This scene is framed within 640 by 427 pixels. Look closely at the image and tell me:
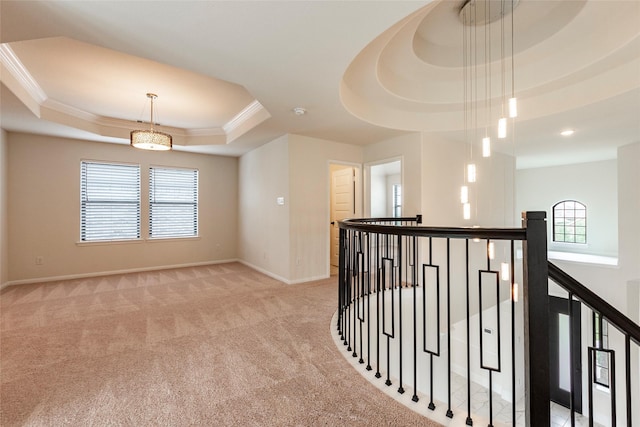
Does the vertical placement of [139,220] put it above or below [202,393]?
above

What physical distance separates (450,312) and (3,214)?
6773mm

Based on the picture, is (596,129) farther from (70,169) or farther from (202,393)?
(70,169)

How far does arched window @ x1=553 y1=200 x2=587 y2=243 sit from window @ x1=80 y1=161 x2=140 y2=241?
412 inches

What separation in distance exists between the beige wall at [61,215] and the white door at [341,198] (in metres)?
3.17

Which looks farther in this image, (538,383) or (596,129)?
(596,129)

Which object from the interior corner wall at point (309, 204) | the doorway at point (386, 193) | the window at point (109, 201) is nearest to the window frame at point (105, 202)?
the window at point (109, 201)

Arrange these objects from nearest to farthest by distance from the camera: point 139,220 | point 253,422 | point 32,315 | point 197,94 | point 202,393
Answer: point 253,422 < point 202,393 < point 32,315 < point 197,94 < point 139,220

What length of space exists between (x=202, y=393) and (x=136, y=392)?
48 cm

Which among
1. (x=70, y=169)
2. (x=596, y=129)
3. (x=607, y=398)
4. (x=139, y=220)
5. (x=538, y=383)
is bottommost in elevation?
(x=607, y=398)

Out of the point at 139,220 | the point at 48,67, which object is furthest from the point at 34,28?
the point at 139,220

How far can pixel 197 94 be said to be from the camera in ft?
12.7

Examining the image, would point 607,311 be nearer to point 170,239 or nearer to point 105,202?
point 170,239

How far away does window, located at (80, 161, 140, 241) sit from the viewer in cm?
521

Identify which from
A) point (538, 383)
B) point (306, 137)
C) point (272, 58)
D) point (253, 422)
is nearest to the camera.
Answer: point (538, 383)
